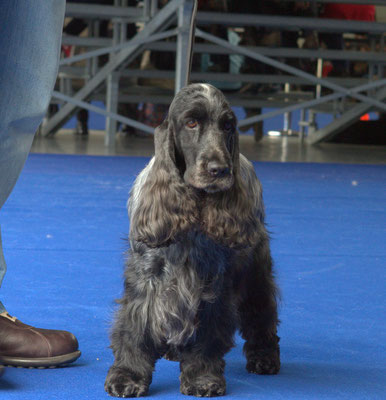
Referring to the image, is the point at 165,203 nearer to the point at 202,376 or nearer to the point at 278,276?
the point at 202,376

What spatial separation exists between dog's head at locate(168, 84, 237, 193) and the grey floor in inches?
201

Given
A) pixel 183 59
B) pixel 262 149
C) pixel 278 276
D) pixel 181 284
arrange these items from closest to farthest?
1. pixel 181 284
2. pixel 278 276
3. pixel 183 59
4. pixel 262 149

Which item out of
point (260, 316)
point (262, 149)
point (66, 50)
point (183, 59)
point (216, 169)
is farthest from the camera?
point (66, 50)

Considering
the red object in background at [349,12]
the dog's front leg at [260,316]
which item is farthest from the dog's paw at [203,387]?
the red object in background at [349,12]

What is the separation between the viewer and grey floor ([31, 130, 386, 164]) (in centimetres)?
704

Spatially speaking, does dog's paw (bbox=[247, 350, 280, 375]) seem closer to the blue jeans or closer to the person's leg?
the person's leg

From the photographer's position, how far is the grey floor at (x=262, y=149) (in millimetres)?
7035

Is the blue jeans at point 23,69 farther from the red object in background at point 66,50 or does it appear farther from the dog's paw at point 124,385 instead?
the red object in background at point 66,50

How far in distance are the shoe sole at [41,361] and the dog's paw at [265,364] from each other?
1.39 feet

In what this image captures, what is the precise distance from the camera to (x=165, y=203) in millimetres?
1616

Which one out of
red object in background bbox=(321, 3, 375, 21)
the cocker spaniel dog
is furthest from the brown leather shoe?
red object in background bbox=(321, 3, 375, 21)

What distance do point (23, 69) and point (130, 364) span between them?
0.68 meters

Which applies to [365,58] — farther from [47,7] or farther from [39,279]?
[47,7]

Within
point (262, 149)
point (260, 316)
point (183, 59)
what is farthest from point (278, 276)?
point (262, 149)
